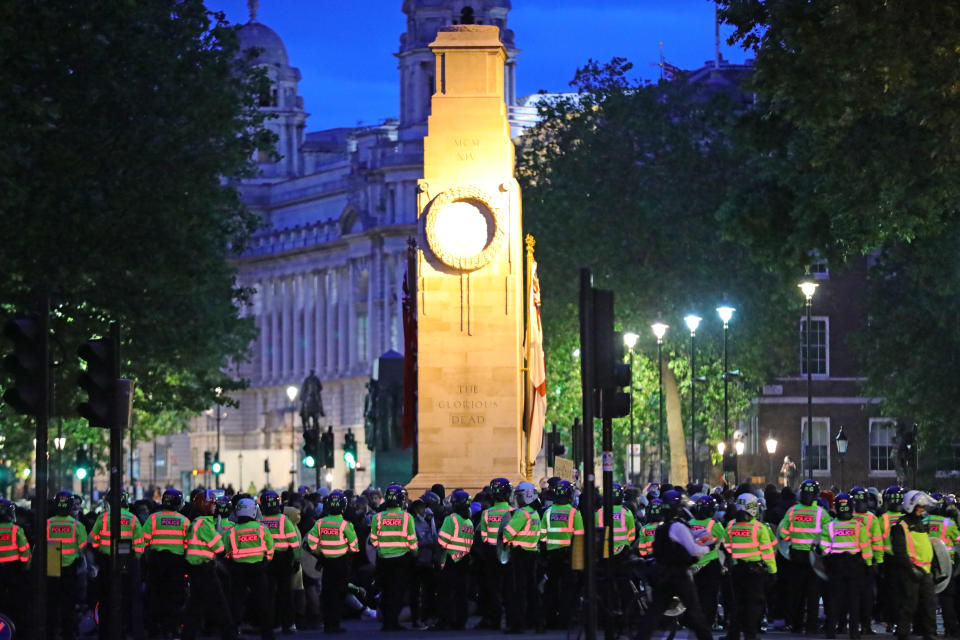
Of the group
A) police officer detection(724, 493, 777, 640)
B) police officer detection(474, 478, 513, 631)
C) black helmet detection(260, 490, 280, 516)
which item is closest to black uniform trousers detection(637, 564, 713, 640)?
police officer detection(724, 493, 777, 640)

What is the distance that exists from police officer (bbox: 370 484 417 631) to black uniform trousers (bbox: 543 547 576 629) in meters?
1.78

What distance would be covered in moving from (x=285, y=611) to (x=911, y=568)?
779 cm

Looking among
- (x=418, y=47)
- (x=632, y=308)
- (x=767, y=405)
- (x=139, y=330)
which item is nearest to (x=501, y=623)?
(x=139, y=330)

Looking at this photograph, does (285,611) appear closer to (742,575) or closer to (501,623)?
(501,623)

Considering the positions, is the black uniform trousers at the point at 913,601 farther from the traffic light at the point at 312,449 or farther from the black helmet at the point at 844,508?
the traffic light at the point at 312,449

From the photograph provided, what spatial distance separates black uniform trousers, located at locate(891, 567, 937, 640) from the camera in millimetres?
28094

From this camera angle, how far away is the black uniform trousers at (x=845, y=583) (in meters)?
28.7

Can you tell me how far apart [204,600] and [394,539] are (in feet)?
13.7

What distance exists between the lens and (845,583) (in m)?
29.0

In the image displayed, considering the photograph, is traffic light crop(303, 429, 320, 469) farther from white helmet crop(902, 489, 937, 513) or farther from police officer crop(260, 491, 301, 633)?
white helmet crop(902, 489, 937, 513)

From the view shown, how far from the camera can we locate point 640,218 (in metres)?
79.1

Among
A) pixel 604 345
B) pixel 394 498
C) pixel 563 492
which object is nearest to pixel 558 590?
pixel 394 498

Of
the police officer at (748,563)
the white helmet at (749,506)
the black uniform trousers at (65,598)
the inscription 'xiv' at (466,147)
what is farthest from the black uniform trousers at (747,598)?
the inscription 'xiv' at (466,147)

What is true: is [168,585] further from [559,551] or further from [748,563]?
[748,563]
